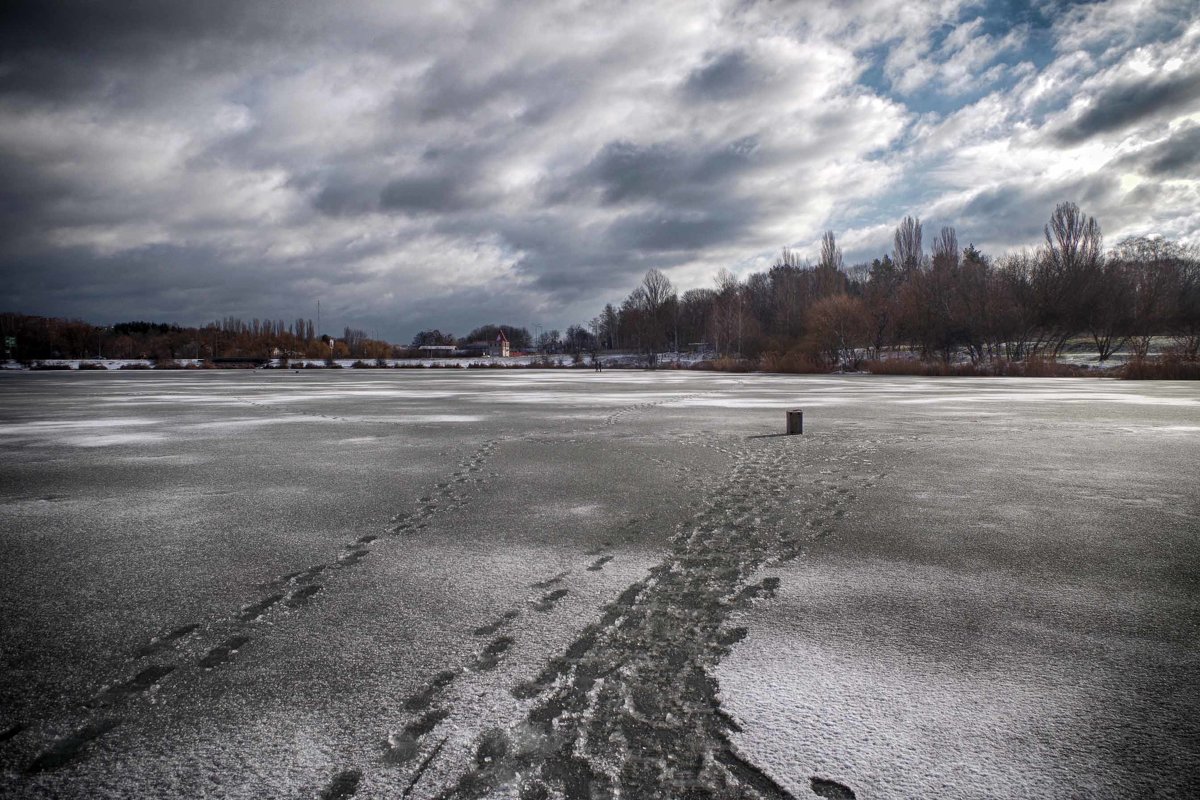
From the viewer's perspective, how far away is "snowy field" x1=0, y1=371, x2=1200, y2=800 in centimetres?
222

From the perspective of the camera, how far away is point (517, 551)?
4664mm

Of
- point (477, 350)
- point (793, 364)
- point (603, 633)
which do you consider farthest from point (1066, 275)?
point (477, 350)

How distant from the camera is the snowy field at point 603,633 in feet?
7.30

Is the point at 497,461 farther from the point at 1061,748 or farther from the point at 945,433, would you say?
the point at 945,433

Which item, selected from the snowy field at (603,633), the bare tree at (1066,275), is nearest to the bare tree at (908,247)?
the bare tree at (1066,275)

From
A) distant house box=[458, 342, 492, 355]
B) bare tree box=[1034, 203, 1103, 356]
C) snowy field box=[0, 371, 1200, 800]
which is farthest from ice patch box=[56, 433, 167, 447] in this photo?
distant house box=[458, 342, 492, 355]

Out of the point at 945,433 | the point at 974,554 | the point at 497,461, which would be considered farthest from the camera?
the point at 945,433

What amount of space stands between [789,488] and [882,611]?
3.19 meters

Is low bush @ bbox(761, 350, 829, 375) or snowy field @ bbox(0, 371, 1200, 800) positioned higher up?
low bush @ bbox(761, 350, 829, 375)

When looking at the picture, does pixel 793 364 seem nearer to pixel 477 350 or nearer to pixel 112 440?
pixel 112 440

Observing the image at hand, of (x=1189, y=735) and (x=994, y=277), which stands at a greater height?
(x=994, y=277)

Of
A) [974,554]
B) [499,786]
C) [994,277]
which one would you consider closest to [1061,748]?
[499,786]

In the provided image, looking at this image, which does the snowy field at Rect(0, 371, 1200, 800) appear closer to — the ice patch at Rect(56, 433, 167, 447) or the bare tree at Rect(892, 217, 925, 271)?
the ice patch at Rect(56, 433, 167, 447)

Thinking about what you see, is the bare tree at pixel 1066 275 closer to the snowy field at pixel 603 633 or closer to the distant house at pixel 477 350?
the snowy field at pixel 603 633
